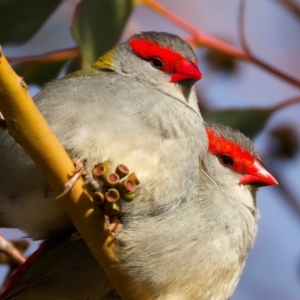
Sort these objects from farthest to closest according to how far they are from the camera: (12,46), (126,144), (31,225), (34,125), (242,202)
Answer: (12,46) < (242,202) < (31,225) < (126,144) < (34,125)

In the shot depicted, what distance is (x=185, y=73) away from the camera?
10.3ft

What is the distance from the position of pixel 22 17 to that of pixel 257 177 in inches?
49.2

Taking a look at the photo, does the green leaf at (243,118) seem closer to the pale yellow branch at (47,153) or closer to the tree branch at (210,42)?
the tree branch at (210,42)

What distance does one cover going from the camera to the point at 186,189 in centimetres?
262

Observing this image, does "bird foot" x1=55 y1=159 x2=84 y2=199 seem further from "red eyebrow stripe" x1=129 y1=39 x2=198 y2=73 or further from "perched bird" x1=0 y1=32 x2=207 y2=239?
"red eyebrow stripe" x1=129 y1=39 x2=198 y2=73

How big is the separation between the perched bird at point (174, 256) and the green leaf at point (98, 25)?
26.3 inches

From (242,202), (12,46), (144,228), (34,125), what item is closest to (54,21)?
(12,46)

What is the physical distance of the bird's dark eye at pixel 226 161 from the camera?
3.25 m

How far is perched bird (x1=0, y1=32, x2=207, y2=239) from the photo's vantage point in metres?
2.45

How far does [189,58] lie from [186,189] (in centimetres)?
83

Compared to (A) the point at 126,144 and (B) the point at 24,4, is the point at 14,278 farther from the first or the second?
(B) the point at 24,4

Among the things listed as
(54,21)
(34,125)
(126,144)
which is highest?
(34,125)

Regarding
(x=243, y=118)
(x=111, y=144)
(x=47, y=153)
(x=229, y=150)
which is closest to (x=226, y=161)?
(x=229, y=150)

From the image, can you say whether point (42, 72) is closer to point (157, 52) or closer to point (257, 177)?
point (157, 52)
